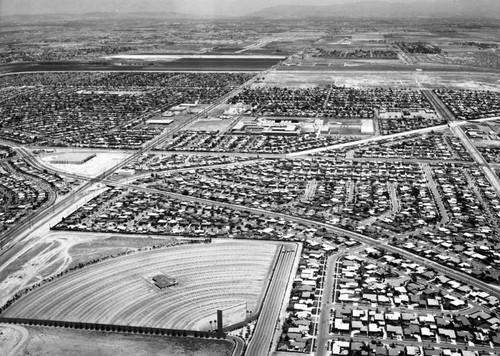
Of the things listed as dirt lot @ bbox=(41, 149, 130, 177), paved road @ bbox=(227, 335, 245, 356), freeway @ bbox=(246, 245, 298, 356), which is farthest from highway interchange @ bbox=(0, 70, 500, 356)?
dirt lot @ bbox=(41, 149, 130, 177)

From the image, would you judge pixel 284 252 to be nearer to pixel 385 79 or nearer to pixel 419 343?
pixel 419 343

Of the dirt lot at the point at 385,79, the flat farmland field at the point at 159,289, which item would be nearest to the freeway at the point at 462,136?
the dirt lot at the point at 385,79

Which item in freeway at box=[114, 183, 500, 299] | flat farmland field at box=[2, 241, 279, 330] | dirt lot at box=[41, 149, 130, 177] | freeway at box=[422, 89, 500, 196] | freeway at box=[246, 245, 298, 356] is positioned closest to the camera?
freeway at box=[246, 245, 298, 356]

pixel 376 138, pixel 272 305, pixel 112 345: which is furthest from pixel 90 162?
pixel 112 345

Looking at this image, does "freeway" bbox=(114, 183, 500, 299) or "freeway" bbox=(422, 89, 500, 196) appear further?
"freeway" bbox=(422, 89, 500, 196)

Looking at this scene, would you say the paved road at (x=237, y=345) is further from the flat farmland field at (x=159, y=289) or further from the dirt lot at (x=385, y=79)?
the dirt lot at (x=385, y=79)

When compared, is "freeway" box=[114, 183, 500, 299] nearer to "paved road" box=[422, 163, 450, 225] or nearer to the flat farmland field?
the flat farmland field
